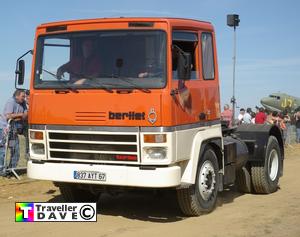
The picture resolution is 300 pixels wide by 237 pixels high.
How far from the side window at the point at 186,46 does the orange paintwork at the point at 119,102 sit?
0.07m

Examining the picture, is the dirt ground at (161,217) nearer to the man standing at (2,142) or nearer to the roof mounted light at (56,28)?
the man standing at (2,142)

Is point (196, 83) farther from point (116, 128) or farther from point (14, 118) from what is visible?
point (14, 118)


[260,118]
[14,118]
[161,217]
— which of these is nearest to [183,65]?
[161,217]

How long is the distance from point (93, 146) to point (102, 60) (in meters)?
1.21

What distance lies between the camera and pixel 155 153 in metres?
7.10

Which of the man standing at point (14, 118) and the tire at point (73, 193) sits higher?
the man standing at point (14, 118)

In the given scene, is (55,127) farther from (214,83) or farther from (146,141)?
(214,83)

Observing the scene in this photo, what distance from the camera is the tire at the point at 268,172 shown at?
1010cm

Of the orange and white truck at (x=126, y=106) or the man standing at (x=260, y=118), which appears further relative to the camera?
the man standing at (x=260, y=118)

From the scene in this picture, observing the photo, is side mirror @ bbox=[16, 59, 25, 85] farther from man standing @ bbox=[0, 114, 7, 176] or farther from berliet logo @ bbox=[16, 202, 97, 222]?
man standing @ bbox=[0, 114, 7, 176]

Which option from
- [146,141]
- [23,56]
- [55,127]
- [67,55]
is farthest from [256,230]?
[23,56]

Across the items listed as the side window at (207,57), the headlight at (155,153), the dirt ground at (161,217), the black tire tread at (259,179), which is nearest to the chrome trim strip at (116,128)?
the headlight at (155,153)

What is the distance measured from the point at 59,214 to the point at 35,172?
2.92ft

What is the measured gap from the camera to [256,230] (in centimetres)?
709
